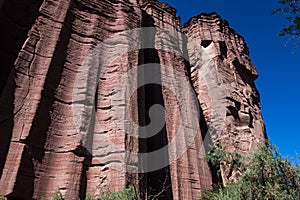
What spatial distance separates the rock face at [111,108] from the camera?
371 inches

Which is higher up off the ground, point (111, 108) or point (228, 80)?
point (228, 80)

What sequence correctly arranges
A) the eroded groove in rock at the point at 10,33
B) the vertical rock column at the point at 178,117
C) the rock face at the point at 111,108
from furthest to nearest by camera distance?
the vertical rock column at the point at 178,117
the rock face at the point at 111,108
the eroded groove in rock at the point at 10,33

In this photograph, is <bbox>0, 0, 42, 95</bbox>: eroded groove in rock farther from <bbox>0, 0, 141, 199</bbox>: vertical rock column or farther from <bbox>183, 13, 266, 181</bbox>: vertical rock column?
<bbox>183, 13, 266, 181</bbox>: vertical rock column

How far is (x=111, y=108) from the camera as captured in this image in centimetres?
1203

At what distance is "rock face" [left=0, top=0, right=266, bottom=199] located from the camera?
9422 millimetres

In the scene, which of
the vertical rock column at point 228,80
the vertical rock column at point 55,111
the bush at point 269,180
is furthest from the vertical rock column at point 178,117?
the bush at point 269,180

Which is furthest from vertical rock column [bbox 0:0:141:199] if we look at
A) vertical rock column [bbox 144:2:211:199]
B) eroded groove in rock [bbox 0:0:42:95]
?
eroded groove in rock [bbox 0:0:42:95]

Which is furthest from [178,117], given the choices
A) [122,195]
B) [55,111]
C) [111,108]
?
[122,195]

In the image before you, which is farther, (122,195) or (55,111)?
(55,111)

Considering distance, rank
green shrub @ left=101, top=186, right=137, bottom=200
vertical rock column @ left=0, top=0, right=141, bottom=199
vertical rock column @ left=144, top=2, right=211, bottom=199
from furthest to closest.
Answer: vertical rock column @ left=144, top=2, right=211, bottom=199
vertical rock column @ left=0, top=0, right=141, bottom=199
green shrub @ left=101, top=186, right=137, bottom=200

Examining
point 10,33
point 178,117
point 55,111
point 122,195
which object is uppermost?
point 178,117

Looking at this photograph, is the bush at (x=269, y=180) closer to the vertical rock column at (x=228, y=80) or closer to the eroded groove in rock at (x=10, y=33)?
the eroded groove in rock at (x=10, y=33)

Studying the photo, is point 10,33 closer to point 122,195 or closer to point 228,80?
point 122,195

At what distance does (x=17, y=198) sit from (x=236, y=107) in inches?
597
